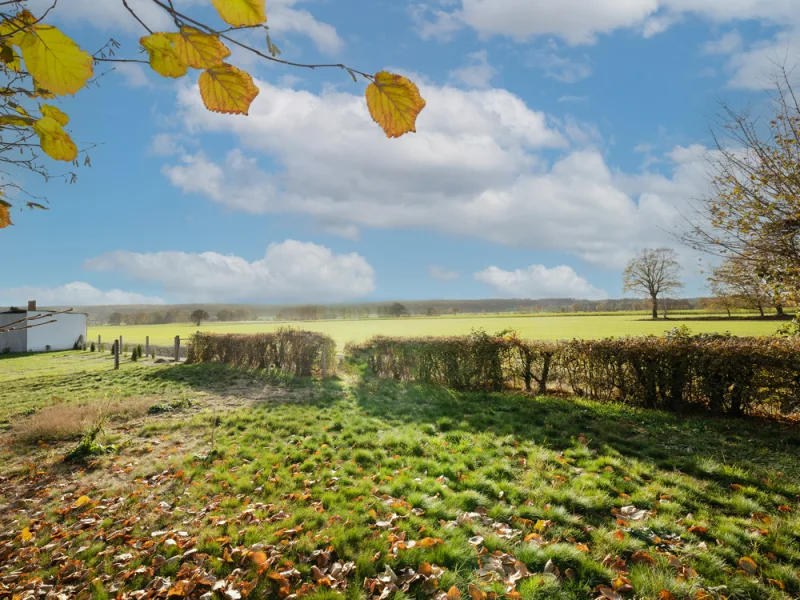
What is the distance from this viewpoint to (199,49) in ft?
3.70

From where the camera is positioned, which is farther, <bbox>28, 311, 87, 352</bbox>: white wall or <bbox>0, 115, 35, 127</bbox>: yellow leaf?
<bbox>28, 311, 87, 352</bbox>: white wall

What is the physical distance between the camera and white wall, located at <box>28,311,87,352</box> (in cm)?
3531

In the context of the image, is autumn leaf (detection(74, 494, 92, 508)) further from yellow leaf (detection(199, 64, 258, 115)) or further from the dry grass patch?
yellow leaf (detection(199, 64, 258, 115))

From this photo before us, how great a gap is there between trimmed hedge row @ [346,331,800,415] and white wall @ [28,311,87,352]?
36.9 metres

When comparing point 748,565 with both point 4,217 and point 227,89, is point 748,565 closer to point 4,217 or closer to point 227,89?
point 227,89

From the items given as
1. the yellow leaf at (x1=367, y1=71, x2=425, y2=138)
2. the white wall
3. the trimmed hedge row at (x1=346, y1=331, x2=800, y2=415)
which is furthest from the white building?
the yellow leaf at (x1=367, y1=71, x2=425, y2=138)

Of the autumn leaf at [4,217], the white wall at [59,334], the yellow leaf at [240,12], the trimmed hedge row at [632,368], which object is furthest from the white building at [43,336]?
the yellow leaf at [240,12]

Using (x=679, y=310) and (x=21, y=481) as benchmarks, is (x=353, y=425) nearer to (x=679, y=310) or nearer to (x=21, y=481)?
(x=21, y=481)

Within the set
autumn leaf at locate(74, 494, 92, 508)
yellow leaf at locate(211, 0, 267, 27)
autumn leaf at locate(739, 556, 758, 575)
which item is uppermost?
yellow leaf at locate(211, 0, 267, 27)

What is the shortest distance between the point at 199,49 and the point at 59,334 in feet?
154

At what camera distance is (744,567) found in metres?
3.64

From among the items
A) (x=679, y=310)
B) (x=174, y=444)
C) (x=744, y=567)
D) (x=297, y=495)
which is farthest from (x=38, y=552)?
(x=679, y=310)

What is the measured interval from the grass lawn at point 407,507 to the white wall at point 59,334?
3388 centimetres

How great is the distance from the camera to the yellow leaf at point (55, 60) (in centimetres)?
96
